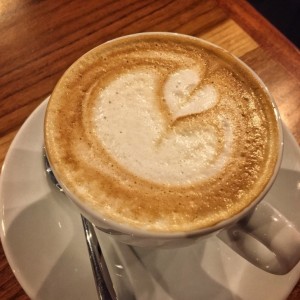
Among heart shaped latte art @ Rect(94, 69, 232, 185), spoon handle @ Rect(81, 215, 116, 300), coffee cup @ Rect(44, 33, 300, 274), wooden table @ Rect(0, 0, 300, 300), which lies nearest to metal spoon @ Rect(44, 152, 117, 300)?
spoon handle @ Rect(81, 215, 116, 300)

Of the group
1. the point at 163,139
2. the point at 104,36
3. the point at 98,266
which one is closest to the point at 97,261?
the point at 98,266

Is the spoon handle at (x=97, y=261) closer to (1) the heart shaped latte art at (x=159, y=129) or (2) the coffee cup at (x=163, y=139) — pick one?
(2) the coffee cup at (x=163, y=139)

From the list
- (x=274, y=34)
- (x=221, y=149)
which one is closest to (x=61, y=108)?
(x=221, y=149)

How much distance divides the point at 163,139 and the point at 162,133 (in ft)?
0.05

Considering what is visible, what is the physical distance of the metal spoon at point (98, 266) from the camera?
83 centimetres

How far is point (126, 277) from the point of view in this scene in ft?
2.89

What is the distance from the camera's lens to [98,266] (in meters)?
0.86

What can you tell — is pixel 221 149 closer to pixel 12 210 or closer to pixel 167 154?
pixel 167 154

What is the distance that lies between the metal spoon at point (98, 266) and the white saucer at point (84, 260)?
0.02 meters

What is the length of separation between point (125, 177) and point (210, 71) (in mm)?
334

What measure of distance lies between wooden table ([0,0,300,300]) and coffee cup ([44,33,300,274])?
1.14ft

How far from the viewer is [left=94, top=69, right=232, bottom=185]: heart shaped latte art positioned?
791 mm

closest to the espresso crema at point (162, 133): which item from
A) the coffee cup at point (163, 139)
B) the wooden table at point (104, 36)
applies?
the coffee cup at point (163, 139)

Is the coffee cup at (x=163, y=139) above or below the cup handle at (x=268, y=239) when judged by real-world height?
above
